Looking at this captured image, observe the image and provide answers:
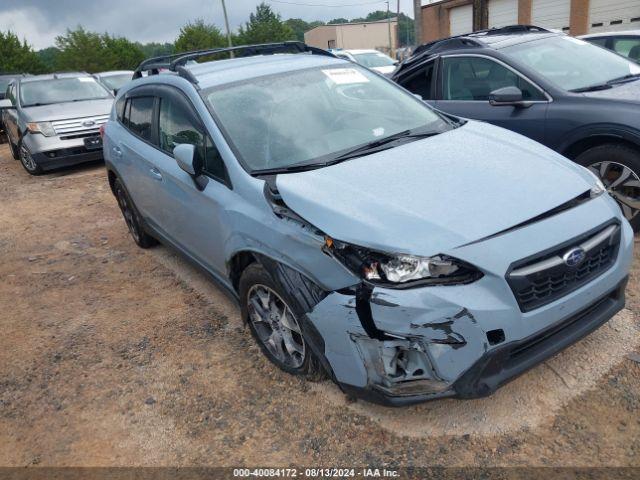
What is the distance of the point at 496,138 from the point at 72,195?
6.76 metres

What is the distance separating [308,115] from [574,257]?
1765 millimetres

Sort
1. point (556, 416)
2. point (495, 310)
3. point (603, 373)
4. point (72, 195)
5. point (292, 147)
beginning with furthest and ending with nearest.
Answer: point (72, 195) → point (292, 147) → point (603, 373) → point (556, 416) → point (495, 310)

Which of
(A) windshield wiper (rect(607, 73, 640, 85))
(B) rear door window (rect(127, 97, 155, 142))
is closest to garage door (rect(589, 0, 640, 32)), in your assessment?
(A) windshield wiper (rect(607, 73, 640, 85))

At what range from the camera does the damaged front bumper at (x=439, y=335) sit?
2.13m

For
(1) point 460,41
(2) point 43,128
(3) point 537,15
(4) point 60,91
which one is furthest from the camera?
(3) point 537,15

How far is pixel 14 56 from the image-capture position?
1329 inches

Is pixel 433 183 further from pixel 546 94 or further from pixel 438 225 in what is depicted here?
pixel 546 94

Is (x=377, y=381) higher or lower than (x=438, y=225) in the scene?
lower

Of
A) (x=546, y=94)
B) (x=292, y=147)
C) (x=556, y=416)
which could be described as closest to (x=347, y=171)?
(x=292, y=147)

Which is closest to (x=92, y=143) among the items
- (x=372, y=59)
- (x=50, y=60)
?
(x=372, y=59)

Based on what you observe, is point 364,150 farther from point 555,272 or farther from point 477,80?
point 477,80

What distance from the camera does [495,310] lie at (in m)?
2.12

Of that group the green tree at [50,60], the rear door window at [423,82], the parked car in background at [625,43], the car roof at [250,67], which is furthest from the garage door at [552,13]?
the green tree at [50,60]

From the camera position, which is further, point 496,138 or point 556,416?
point 496,138
